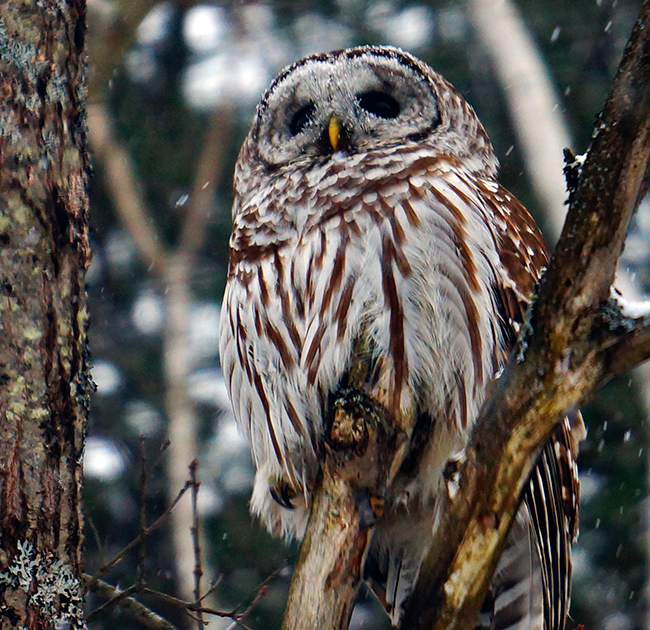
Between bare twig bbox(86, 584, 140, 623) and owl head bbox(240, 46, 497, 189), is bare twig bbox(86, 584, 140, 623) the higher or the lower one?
the lower one

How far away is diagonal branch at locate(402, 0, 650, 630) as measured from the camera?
5.94ft

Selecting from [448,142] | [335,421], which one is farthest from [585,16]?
[335,421]

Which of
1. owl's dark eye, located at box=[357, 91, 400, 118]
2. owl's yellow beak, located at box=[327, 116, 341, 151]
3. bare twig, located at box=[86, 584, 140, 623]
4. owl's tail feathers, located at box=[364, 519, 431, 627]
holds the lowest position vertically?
owl's tail feathers, located at box=[364, 519, 431, 627]

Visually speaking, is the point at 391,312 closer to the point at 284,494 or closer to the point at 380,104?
the point at 284,494

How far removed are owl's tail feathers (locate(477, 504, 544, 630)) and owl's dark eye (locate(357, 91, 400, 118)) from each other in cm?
176

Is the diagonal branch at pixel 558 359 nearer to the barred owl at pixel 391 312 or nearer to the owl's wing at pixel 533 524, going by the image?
the barred owl at pixel 391 312

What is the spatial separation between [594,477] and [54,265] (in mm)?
6807

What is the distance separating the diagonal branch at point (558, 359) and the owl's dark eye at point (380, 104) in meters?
1.93

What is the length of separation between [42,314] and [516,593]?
2.00m

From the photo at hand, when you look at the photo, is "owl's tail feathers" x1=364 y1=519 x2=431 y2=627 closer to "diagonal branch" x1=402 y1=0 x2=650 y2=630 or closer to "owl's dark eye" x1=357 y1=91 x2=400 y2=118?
"diagonal branch" x1=402 y1=0 x2=650 y2=630

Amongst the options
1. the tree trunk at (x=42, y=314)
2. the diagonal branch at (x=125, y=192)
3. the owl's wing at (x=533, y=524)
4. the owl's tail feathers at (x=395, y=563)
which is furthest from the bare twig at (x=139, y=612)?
the diagonal branch at (x=125, y=192)

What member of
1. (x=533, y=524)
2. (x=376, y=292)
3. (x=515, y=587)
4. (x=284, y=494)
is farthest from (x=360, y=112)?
(x=515, y=587)

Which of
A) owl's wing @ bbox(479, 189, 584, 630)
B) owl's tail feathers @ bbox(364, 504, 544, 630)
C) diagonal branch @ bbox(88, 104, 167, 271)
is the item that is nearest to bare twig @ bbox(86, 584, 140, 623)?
owl's tail feathers @ bbox(364, 504, 544, 630)

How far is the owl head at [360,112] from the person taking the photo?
365 cm
